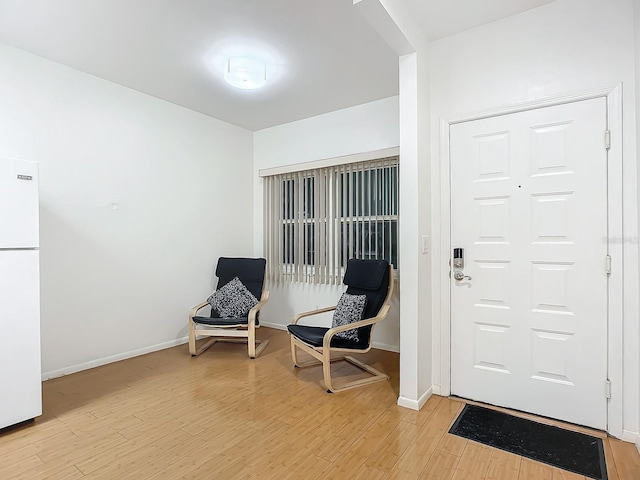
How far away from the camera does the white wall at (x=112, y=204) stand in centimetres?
301

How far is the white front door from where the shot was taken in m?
2.17

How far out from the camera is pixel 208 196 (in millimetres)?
4422

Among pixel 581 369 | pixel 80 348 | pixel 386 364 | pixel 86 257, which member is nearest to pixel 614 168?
pixel 581 369

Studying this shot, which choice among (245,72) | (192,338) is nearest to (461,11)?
(245,72)

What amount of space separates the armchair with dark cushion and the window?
0.64 metres

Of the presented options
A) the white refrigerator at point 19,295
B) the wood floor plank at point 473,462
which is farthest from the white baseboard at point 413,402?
the white refrigerator at point 19,295

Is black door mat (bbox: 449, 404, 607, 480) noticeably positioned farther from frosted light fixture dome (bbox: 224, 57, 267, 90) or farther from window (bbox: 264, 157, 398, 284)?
frosted light fixture dome (bbox: 224, 57, 267, 90)

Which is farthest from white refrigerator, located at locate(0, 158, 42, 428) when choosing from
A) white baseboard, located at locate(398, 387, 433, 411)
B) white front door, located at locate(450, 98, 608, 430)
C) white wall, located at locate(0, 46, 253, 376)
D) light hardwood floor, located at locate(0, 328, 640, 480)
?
white front door, located at locate(450, 98, 608, 430)

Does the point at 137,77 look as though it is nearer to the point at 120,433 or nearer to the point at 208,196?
the point at 208,196

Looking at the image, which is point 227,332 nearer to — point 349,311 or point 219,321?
point 219,321

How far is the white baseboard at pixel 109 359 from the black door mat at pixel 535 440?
10.1 feet

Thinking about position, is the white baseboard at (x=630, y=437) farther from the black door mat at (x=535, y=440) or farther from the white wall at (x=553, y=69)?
the black door mat at (x=535, y=440)

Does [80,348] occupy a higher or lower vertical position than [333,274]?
lower

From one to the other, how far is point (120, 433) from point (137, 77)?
9.87 ft
